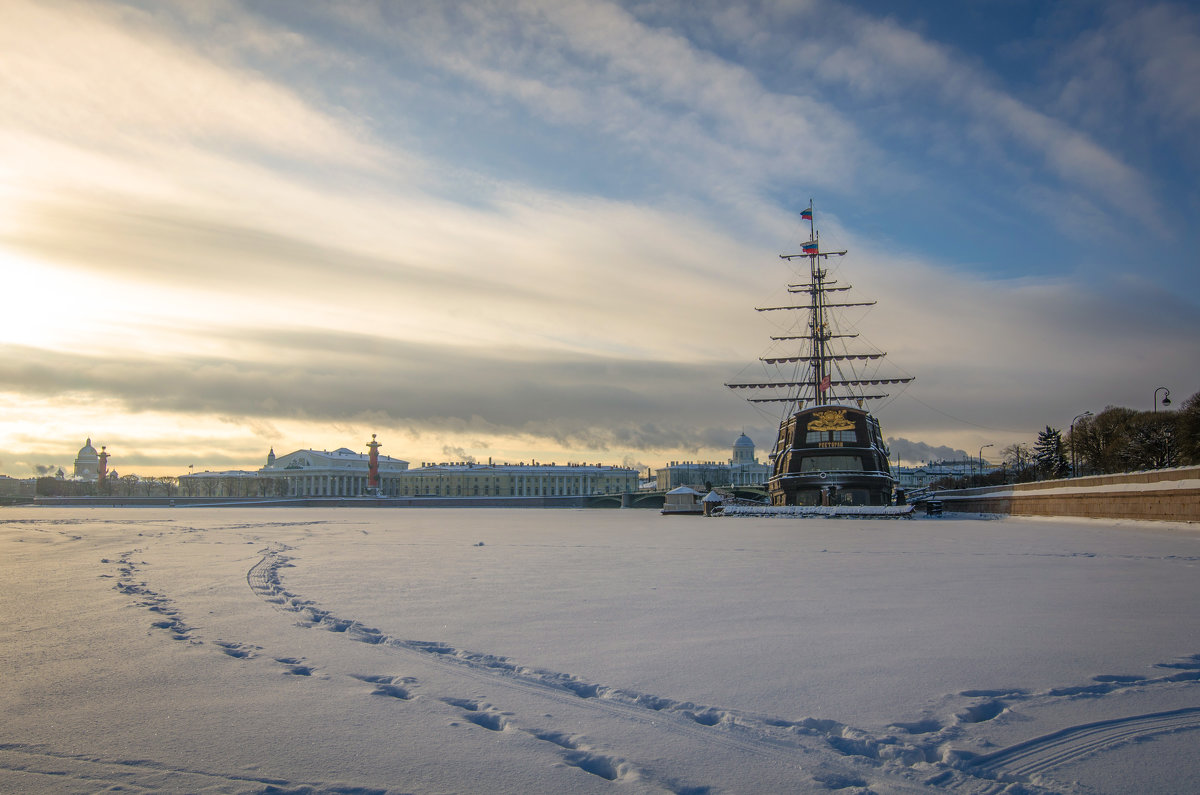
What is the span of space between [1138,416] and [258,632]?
75523 millimetres

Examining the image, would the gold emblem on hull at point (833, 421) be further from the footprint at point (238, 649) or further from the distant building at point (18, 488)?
the distant building at point (18, 488)

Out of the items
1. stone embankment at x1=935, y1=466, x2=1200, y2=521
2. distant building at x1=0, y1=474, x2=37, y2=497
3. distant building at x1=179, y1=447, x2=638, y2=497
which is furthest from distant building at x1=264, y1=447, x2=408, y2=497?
stone embankment at x1=935, y1=466, x2=1200, y2=521

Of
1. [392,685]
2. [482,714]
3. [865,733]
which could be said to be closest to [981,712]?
[865,733]

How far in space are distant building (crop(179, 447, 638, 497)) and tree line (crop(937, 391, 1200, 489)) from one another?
8606 cm

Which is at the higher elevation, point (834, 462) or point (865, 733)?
point (834, 462)

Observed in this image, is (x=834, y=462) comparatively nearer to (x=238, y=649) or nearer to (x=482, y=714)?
(x=238, y=649)

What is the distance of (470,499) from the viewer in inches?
4380

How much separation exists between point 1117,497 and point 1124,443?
125 feet

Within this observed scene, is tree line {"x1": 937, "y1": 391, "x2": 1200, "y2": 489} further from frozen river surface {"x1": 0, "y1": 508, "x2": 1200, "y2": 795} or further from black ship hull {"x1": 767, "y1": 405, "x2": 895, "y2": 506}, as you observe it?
frozen river surface {"x1": 0, "y1": 508, "x2": 1200, "y2": 795}

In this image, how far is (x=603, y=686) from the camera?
563 cm

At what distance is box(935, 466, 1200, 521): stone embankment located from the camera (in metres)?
24.9

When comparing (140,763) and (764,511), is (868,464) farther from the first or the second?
(140,763)

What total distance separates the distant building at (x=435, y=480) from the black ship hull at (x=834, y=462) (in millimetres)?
103835

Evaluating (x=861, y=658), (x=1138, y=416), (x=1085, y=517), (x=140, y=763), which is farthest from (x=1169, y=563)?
(x=1138, y=416)
